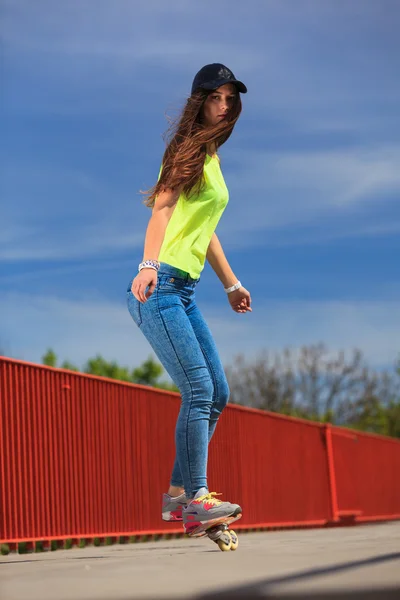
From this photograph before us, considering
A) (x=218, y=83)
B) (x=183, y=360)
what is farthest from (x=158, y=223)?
(x=218, y=83)

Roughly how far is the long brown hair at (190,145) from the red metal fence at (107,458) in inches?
159

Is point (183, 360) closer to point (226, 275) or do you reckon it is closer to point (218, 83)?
point (226, 275)

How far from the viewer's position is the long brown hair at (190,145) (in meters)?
3.99

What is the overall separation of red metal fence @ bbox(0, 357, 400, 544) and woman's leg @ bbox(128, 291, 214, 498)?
3964 mm

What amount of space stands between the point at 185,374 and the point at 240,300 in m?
0.72

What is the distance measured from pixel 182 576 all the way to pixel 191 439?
125 centimetres

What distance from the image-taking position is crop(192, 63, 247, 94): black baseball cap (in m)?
4.13

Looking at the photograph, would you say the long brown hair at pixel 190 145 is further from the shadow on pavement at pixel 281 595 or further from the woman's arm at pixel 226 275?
the shadow on pavement at pixel 281 595

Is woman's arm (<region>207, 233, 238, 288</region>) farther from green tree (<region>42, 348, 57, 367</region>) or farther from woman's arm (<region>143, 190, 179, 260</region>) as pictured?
green tree (<region>42, 348, 57, 367</region>)

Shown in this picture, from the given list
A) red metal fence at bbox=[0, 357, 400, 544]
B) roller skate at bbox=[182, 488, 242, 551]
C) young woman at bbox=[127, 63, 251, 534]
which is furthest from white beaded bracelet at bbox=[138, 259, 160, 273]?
red metal fence at bbox=[0, 357, 400, 544]

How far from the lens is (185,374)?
400 centimetres

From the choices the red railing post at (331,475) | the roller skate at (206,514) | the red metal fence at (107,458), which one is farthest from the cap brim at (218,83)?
the red railing post at (331,475)

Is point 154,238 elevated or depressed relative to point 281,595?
elevated

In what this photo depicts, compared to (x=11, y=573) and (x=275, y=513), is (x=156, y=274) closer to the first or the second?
(x=11, y=573)
